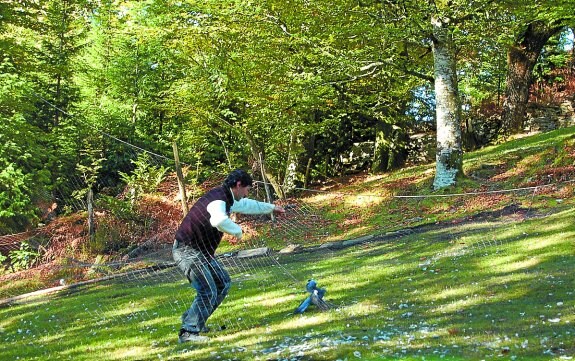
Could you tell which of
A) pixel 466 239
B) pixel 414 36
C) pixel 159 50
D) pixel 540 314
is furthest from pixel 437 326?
pixel 159 50

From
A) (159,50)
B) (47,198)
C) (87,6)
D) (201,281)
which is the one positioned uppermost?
(87,6)

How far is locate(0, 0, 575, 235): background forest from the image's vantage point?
16.3m

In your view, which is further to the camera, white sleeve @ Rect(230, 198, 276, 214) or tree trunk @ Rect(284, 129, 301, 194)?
tree trunk @ Rect(284, 129, 301, 194)

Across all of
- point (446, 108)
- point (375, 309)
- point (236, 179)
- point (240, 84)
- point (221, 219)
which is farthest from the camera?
point (240, 84)

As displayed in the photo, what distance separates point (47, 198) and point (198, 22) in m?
7.41

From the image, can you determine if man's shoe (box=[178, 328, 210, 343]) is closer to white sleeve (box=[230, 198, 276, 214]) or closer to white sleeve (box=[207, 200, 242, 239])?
white sleeve (box=[207, 200, 242, 239])

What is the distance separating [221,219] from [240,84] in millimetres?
13685

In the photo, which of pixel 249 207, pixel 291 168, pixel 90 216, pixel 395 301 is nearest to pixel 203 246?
pixel 249 207

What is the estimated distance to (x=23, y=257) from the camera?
16375 millimetres

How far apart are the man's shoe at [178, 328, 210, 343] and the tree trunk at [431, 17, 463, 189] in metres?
11.5

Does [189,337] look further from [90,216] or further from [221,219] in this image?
[90,216]

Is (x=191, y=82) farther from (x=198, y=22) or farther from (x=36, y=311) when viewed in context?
(x=36, y=311)

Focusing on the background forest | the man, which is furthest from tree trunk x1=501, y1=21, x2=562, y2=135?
the man

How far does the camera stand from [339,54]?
56.5 feet
